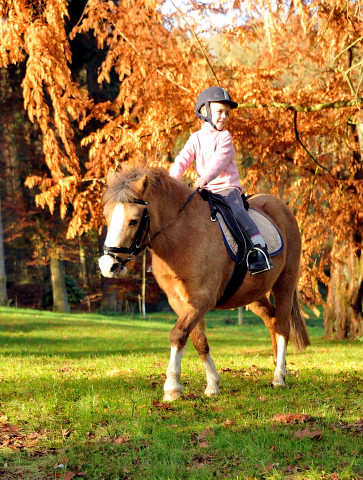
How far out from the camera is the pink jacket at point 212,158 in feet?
18.9

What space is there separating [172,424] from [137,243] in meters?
1.64

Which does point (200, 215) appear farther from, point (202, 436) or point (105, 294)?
point (105, 294)

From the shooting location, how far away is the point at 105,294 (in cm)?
3141

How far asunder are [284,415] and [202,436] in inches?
34.4

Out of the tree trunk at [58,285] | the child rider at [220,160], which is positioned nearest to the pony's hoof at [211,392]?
the child rider at [220,160]

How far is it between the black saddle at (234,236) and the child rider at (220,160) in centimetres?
6

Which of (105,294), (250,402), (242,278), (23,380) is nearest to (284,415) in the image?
(250,402)

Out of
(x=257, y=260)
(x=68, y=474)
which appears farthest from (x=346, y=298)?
(x=68, y=474)

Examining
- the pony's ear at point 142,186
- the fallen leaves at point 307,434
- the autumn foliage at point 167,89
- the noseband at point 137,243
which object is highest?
the autumn foliage at point 167,89

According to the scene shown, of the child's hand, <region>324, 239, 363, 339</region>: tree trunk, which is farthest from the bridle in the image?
<region>324, 239, 363, 339</region>: tree trunk

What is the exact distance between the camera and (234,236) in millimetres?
5809

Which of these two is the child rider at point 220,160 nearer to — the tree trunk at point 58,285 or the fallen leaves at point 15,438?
the fallen leaves at point 15,438

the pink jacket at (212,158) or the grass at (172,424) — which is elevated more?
the pink jacket at (212,158)

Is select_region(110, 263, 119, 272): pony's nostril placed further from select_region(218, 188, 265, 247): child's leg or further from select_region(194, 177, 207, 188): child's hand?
select_region(218, 188, 265, 247): child's leg
